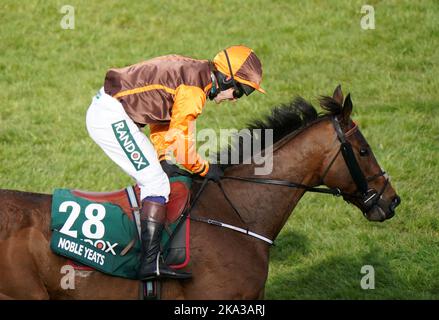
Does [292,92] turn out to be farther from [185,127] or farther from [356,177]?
[185,127]

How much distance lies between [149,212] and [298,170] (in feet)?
3.87

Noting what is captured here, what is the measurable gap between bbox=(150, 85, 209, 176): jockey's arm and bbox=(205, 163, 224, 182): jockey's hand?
0.08 m

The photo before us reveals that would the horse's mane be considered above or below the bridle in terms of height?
above

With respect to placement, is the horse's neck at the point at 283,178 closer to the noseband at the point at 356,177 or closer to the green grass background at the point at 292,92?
the noseband at the point at 356,177

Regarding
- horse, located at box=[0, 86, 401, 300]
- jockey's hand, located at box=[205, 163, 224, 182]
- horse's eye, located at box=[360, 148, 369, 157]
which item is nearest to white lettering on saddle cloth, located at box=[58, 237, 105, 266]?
horse, located at box=[0, 86, 401, 300]

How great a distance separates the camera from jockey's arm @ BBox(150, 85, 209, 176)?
5.82m

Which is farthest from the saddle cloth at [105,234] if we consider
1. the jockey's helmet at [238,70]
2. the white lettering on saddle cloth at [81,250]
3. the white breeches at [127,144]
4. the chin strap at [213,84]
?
the jockey's helmet at [238,70]

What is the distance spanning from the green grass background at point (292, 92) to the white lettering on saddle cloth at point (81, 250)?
235 centimetres

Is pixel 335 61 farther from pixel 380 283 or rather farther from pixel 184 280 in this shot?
pixel 184 280

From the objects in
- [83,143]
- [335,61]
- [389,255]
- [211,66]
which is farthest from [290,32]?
[211,66]

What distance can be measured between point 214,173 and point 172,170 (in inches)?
12.6

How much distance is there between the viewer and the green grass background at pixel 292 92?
818cm

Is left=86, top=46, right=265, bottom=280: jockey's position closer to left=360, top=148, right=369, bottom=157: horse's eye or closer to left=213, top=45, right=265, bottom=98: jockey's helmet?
left=213, top=45, right=265, bottom=98: jockey's helmet

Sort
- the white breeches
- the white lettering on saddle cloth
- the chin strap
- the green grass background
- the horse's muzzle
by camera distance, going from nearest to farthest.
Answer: the white lettering on saddle cloth → the white breeches → the chin strap → the horse's muzzle → the green grass background
